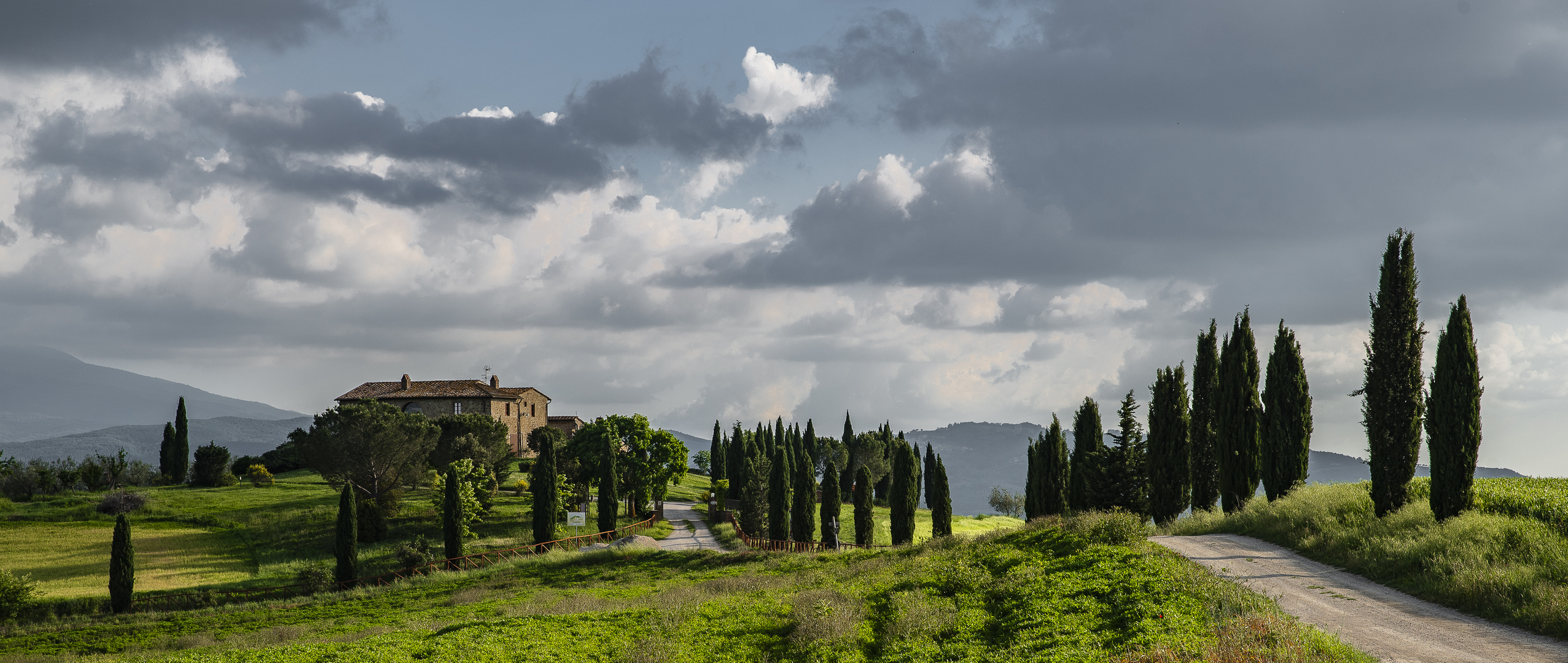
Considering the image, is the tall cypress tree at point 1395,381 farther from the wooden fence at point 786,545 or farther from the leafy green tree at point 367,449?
the leafy green tree at point 367,449

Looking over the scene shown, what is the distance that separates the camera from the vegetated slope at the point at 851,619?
47.7 feet

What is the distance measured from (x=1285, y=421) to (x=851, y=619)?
72.5ft

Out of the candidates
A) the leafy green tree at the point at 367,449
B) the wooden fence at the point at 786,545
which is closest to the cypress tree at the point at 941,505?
the wooden fence at the point at 786,545

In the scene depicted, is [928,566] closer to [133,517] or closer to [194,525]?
[194,525]

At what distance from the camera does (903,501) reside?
55438mm

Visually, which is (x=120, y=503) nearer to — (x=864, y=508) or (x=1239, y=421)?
(x=864, y=508)

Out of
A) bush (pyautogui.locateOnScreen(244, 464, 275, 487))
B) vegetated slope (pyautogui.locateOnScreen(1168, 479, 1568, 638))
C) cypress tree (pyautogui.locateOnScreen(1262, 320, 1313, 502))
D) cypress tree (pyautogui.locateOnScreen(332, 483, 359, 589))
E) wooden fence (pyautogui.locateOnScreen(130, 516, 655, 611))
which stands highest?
cypress tree (pyautogui.locateOnScreen(1262, 320, 1313, 502))

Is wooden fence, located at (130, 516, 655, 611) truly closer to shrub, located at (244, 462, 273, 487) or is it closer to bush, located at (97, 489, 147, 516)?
bush, located at (97, 489, 147, 516)

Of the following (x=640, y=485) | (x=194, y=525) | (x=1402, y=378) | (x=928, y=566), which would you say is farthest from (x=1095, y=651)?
(x=194, y=525)

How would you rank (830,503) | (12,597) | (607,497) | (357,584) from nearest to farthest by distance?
1. (12,597)
2. (357,584)
3. (830,503)
4. (607,497)

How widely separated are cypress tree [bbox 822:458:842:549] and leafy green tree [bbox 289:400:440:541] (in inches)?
1262

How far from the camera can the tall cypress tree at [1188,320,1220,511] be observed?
35.9 meters

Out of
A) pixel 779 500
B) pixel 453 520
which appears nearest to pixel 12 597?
pixel 453 520

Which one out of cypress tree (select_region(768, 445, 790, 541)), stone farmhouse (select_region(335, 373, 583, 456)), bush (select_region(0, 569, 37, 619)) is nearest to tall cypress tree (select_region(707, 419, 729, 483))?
stone farmhouse (select_region(335, 373, 583, 456))
